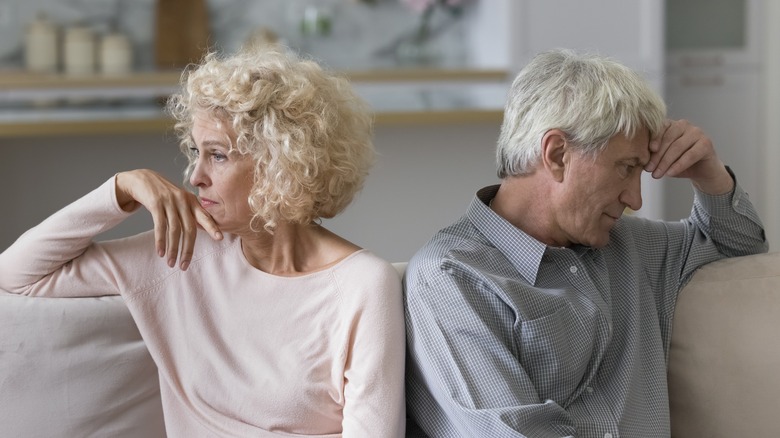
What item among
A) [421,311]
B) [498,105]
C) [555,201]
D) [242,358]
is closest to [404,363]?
[421,311]

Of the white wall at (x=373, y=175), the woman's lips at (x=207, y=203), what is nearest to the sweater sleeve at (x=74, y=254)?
the woman's lips at (x=207, y=203)

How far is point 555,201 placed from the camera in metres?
1.65

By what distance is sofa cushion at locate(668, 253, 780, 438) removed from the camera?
1.73 meters

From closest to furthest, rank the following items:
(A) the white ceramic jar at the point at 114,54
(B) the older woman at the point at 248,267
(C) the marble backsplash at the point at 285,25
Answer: (B) the older woman at the point at 248,267, (A) the white ceramic jar at the point at 114,54, (C) the marble backsplash at the point at 285,25

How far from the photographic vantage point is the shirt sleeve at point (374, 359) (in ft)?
4.90

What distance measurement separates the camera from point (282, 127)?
1566mm

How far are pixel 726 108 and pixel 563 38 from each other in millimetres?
820

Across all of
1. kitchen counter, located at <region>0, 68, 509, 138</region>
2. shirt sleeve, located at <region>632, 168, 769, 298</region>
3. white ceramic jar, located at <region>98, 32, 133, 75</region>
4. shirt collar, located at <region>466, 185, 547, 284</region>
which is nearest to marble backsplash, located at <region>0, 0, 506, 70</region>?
white ceramic jar, located at <region>98, 32, 133, 75</region>

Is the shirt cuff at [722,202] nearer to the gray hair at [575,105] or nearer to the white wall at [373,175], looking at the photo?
the gray hair at [575,105]

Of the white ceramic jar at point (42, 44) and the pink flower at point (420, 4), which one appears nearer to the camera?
the white ceramic jar at point (42, 44)

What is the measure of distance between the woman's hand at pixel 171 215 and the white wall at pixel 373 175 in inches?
92.0

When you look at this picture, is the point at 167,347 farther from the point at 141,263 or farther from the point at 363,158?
the point at 363,158

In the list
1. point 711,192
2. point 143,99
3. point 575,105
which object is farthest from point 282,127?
point 143,99

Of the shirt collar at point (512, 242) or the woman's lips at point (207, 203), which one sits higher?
the woman's lips at point (207, 203)
